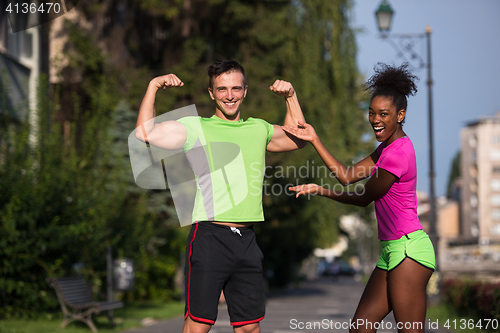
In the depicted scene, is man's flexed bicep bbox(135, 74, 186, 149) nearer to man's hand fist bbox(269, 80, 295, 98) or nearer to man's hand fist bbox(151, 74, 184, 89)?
man's hand fist bbox(151, 74, 184, 89)

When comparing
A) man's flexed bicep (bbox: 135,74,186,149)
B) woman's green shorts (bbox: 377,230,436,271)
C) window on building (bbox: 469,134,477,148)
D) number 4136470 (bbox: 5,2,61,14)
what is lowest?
woman's green shorts (bbox: 377,230,436,271)

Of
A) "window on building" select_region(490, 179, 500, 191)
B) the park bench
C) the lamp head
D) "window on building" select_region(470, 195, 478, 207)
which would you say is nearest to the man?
the park bench

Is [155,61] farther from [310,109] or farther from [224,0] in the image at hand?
[310,109]

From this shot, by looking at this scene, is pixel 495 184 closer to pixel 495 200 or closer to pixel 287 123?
pixel 495 200

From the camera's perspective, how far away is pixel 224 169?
3508 mm

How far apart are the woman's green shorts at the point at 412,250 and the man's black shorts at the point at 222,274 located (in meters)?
0.82

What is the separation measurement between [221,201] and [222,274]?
42 centimetres

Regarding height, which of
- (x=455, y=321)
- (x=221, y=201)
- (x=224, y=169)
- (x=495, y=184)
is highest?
(x=224, y=169)

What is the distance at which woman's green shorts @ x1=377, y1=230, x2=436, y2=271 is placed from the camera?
3.54 meters

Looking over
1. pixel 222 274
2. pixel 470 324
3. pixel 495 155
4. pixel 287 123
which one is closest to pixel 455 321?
pixel 470 324

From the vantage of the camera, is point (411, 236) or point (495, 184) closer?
point (411, 236)

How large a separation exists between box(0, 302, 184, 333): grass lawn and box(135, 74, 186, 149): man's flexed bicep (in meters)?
5.78

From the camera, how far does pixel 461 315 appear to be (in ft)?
36.7

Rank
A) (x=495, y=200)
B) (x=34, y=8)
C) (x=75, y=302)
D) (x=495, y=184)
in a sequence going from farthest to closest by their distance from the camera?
(x=495, y=200) → (x=495, y=184) → (x=34, y=8) → (x=75, y=302)
